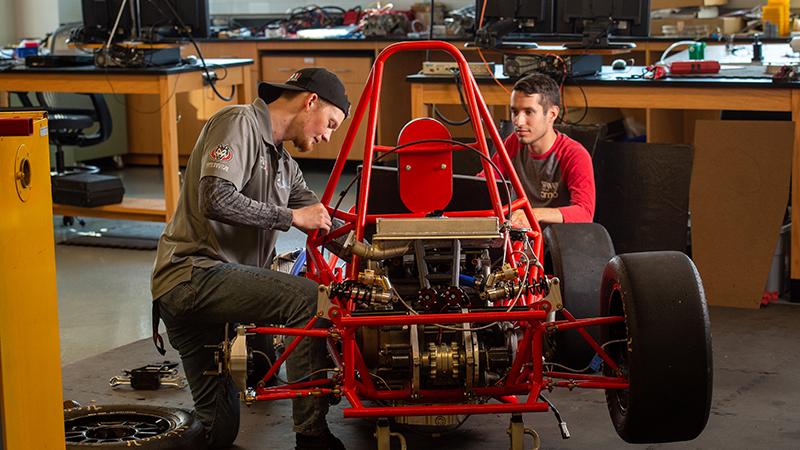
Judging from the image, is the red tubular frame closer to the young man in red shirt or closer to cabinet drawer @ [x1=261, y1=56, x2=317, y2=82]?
the young man in red shirt

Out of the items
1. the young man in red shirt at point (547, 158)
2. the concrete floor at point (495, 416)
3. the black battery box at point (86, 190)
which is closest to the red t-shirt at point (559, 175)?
the young man in red shirt at point (547, 158)

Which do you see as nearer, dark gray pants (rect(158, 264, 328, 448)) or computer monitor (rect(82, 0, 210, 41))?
dark gray pants (rect(158, 264, 328, 448))

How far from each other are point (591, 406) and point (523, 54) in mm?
2165

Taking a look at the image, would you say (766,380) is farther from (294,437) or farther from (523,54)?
(523,54)

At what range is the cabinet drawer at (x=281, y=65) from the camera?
8.54 metres

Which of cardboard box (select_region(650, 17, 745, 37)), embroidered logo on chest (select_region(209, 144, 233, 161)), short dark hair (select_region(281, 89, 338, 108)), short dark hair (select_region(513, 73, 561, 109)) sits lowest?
embroidered logo on chest (select_region(209, 144, 233, 161))

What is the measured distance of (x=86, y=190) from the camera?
6340 millimetres

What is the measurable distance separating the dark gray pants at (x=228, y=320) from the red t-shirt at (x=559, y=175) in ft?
4.24

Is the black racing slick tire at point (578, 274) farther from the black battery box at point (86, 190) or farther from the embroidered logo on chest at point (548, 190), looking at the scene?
the black battery box at point (86, 190)

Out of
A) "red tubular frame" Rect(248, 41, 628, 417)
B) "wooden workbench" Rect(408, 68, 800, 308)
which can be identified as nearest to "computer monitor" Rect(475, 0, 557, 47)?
"wooden workbench" Rect(408, 68, 800, 308)

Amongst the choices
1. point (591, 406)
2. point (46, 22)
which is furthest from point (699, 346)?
point (46, 22)

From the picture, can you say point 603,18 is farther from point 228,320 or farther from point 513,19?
point 228,320

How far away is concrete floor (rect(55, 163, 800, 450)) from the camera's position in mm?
3416

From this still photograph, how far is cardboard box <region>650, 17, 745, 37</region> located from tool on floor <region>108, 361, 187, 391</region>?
4863 mm
